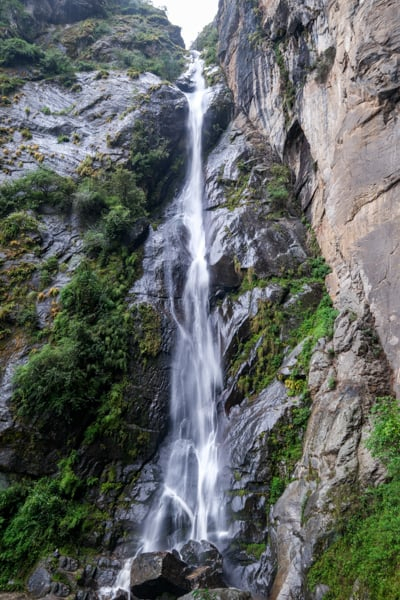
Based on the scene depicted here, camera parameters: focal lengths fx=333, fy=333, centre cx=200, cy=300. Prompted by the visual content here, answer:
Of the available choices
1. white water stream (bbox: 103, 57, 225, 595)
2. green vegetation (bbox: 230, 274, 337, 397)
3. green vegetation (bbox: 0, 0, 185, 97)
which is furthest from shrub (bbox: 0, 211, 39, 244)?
green vegetation (bbox: 0, 0, 185, 97)

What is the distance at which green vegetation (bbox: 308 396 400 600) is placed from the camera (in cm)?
505

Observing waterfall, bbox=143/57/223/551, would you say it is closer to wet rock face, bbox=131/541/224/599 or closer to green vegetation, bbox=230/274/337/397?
wet rock face, bbox=131/541/224/599

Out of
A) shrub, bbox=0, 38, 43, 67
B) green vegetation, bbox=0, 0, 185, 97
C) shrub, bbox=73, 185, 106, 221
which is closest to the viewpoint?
shrub, bbox=73, 185, 106, 221

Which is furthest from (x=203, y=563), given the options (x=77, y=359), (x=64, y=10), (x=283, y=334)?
(x=64, y=10)

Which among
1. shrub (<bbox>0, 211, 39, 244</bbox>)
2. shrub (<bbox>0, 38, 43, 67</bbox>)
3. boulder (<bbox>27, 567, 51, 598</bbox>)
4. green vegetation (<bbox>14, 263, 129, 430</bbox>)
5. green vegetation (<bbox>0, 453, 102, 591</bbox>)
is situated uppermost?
shrub (<bbox>0, 38, 43, 67</bbox>)

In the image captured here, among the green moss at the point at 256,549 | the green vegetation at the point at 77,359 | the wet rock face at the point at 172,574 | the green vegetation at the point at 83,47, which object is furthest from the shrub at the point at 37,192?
the green moss at the point at 256,549

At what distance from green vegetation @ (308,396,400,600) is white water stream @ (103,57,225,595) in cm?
333

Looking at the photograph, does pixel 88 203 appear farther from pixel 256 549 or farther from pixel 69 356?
pixel 256 549

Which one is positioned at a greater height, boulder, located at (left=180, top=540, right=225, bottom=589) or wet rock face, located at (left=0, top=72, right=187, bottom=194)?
wet rock face, located at (left=0, top=72, right=187, bottom=194)

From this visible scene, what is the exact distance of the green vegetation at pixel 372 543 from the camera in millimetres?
5047

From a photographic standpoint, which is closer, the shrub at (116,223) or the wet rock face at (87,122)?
the shrub at (116,223)

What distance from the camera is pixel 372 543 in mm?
5508

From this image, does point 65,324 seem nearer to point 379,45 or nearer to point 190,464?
point 190,464

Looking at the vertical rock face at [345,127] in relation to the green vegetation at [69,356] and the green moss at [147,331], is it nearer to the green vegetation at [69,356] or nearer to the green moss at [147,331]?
the green moss at [147,331]
